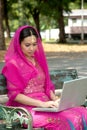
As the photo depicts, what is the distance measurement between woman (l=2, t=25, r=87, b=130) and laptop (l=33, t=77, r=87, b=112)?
0.07m

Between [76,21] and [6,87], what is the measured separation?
74406mm

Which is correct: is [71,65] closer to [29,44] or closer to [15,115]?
[29,44]

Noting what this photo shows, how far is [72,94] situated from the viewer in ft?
13.6

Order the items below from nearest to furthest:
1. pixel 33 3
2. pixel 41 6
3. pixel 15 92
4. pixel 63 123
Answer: pixel 63 123
pixel 15 92
pixel 41 6
pixel 33 3

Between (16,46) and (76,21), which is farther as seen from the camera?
(76,21)

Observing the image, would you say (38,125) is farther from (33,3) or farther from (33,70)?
(33,3)

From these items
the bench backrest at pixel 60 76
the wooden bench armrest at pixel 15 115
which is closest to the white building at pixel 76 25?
the bench backrest at pixel 60 76

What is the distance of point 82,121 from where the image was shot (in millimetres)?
4148

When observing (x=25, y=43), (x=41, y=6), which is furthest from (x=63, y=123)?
(x=41, y=6)

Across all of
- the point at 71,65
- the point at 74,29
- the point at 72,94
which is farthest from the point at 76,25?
the point at 72,94

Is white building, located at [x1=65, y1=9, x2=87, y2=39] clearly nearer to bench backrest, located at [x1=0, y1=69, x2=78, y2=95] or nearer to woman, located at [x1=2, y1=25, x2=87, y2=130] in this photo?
bench backrest, located at [x1=0, y1=69, x2=78, y2=95]

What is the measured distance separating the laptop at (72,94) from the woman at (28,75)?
73mm

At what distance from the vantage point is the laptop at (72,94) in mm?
3943

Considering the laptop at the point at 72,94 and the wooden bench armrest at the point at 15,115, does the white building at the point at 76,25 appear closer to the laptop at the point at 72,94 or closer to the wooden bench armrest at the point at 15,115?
the laptop at the point at 72,94
